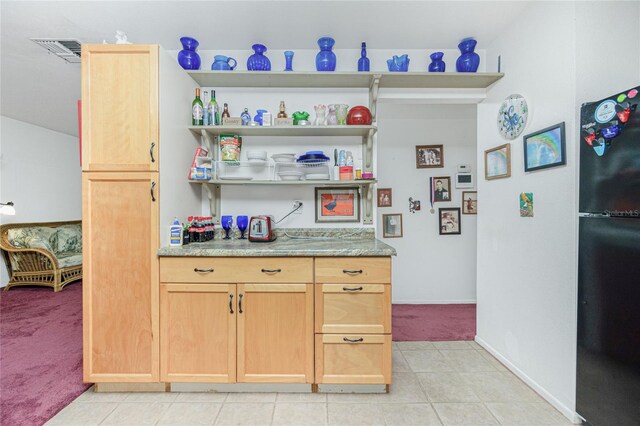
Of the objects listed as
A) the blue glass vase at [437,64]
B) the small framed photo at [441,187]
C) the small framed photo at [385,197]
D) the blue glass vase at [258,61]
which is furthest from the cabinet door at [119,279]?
the small framed photo at [441,187]

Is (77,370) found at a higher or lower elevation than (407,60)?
lower

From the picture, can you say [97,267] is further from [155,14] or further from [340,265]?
[155,14]

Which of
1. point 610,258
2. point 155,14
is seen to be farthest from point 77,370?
point 610,258

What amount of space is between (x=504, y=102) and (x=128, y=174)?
2.64 metres

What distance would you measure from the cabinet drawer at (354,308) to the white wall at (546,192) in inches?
38.0

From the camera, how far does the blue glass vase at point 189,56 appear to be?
2.17 meters

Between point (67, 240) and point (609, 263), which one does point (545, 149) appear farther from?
point (67, 240)

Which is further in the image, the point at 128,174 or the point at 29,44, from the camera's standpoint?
the point at 29,44

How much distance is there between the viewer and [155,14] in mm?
1970

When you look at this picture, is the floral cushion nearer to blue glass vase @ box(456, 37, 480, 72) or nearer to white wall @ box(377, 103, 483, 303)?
white wall @ box(377, 103, 483, 303)

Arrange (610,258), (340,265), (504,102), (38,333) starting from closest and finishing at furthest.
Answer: (610,258) → (340,265) → (504,102) → (38,333)

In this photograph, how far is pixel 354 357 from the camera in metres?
→ 1.73

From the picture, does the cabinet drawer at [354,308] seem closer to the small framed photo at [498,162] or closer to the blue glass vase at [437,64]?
the small framed photo at [498,162]

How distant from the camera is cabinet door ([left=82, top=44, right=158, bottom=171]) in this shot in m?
1.74
